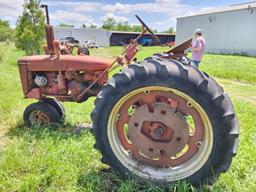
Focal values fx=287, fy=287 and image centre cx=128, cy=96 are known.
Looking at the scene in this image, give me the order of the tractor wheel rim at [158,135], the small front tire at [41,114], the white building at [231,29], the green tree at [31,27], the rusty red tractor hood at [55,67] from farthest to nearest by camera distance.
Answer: the white building at [231,29]
the green tree at [31,27]
the small front tire at [41,114]
the rusty red tractor hood at [55,67]
the tractor wheel rim at [158,135]

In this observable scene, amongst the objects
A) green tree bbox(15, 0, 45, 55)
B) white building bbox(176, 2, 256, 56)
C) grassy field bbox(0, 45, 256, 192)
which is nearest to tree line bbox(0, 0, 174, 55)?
green tree bbox(15, 0, 45, 55)

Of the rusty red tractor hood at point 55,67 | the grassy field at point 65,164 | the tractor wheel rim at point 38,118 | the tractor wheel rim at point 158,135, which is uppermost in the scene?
the rusty red tractor hood at point 55,67

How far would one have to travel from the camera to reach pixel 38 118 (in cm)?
463

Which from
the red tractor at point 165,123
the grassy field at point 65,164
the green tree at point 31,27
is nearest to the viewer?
the red tractor at point 165,123

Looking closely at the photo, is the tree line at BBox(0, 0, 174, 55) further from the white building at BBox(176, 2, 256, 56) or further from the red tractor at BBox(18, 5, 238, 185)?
the white building at BBox(176, 2, 256, 56)

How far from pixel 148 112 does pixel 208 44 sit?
35403 millimetres

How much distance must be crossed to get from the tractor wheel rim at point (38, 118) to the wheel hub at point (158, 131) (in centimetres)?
219

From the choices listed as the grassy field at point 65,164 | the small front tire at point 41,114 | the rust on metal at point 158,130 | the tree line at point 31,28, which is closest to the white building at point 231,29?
the tree line at point 31,28

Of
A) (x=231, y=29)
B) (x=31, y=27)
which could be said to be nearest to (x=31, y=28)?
(x=31, y=27)

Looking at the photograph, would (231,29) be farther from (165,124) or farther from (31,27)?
(165,124)

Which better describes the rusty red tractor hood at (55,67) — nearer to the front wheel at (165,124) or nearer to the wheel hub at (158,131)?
the front wheel at (165,124)

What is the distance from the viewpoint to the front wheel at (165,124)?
2.46 metres

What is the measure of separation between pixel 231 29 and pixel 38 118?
106 feet

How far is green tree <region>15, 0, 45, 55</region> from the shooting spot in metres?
19.1
